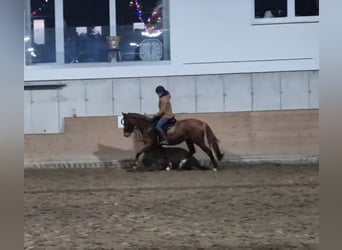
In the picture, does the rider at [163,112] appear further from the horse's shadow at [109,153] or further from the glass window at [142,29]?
the glass window at [142,29]

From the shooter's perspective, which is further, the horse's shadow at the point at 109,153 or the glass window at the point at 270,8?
Answer: the glass window at the point at 270,8

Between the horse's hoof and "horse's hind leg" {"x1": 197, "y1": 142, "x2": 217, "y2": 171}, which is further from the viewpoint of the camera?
the horse's hoof

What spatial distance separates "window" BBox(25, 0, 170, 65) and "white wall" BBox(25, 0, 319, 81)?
40 cm

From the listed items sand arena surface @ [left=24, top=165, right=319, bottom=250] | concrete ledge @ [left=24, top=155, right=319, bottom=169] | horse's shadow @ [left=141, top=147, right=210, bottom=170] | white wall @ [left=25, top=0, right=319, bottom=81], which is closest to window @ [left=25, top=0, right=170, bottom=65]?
white wall @ [left=25, top=0, right=319, bottom=81]

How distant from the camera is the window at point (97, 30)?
14.1 m

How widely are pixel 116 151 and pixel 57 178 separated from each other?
1.91 meters

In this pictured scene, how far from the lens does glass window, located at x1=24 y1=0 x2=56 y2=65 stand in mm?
14049

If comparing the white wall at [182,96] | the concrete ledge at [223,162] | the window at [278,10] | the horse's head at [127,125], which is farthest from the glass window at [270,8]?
the horse's head at [127,125]

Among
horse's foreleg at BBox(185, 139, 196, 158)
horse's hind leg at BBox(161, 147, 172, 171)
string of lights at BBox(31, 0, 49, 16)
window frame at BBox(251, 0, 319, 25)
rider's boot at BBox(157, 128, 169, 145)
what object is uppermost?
string of lights at BBox(31, 0, 49, 16)

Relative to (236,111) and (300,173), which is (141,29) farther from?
(300,173)

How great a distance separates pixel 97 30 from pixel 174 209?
7560 millimetres

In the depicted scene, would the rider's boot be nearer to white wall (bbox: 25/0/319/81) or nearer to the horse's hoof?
the horse's hoof

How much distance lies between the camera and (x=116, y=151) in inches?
513

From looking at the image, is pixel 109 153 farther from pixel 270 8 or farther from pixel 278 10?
pixel 278 10
